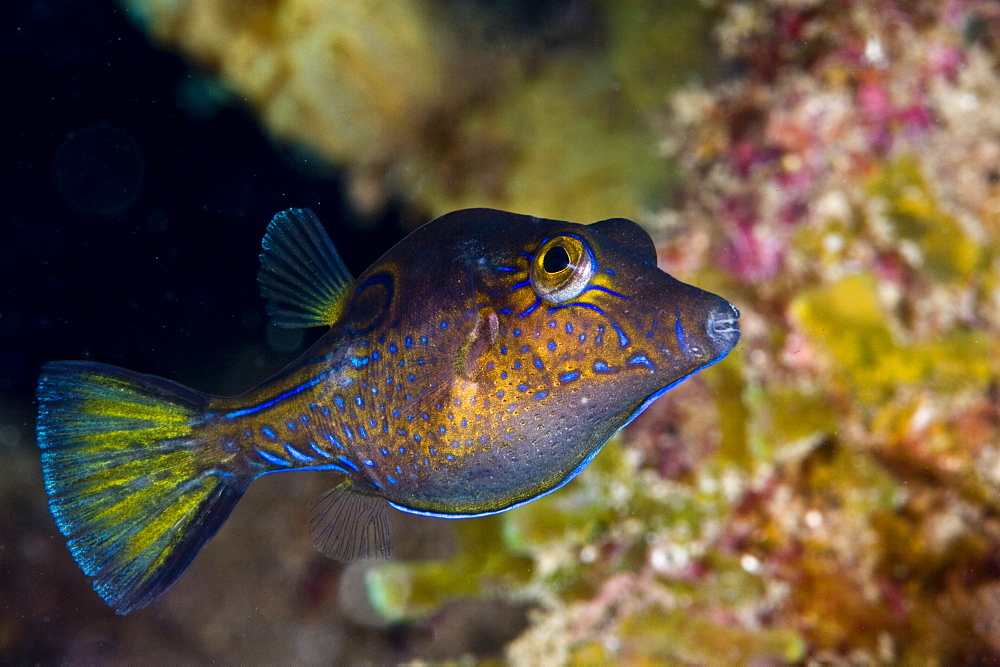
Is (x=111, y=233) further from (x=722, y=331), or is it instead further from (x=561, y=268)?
(x=722, y=331)

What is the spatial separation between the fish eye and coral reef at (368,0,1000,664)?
2.70 metres

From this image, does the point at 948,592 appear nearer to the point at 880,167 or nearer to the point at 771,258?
the point at 771,258

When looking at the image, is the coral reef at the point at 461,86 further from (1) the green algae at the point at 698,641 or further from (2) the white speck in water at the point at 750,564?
(1) the green algae at the point at 698,641

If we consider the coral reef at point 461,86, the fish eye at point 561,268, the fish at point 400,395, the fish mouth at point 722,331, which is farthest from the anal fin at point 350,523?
the coral reef at point 461,86

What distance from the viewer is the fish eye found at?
192 cm

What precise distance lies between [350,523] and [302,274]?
1140 millimetres

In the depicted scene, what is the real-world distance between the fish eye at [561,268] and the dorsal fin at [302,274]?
98 cm

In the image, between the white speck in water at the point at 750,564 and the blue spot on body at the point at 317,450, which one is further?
the white speck in water at the point at 750,564

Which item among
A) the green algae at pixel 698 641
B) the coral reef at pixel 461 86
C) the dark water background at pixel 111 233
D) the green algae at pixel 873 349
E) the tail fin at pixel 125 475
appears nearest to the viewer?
the tail fin at pixel 125 475

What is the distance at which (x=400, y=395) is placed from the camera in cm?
219

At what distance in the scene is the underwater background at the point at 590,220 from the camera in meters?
4.09

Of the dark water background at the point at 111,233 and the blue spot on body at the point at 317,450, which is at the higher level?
the dark water background at the point at 111,233

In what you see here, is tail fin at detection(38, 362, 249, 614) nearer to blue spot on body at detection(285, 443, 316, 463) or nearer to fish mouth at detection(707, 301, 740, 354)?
blue spot on body at detection(285, 443, 316, 463)

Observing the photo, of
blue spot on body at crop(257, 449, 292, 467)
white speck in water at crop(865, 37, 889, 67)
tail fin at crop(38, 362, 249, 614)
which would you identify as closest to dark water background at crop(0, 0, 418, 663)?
tail fin at crop(38, 362, 249, 614)
